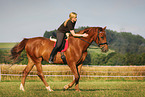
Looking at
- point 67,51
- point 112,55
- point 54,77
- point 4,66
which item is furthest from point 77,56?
point 112,55

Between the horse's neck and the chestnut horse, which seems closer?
the chestnut horse

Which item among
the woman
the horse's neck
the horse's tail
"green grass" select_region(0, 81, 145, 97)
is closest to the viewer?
"green grass" select_region(0, 81, 145, 97)

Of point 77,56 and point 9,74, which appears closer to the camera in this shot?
point 77,56

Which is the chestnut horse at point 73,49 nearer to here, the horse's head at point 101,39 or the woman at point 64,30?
the horse's head at point 101,39

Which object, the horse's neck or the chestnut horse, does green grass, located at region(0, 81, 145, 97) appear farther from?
the horse's neck

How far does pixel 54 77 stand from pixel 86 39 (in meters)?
12.0

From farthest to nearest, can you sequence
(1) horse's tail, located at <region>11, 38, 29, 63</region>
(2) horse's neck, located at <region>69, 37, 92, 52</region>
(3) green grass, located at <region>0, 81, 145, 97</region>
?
(1) horse's tail, located at <region>11, 38, 29, 63</region> → (2) horse's neck, located at <region>69, 37, 92, 52</region> → (3) green grass, located at <region>0, 81, 145, 97</region>

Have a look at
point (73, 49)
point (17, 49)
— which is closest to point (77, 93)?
point (73, 49)

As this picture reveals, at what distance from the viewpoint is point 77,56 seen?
9023 millimetres

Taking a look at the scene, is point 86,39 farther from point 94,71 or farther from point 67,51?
point 94,71

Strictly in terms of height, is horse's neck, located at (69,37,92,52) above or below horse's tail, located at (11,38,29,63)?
above

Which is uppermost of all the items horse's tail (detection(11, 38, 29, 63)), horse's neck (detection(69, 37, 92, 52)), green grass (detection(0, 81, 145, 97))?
horse's neck (detection(69, 37, 92, 52))

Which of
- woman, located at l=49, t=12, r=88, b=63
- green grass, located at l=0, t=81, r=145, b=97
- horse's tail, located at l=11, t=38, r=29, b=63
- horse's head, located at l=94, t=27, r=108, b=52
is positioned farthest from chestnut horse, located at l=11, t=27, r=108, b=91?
horse's tail, located at l=11, t=38, r=29, b=63

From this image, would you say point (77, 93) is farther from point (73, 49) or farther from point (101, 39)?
point (101, 39)
